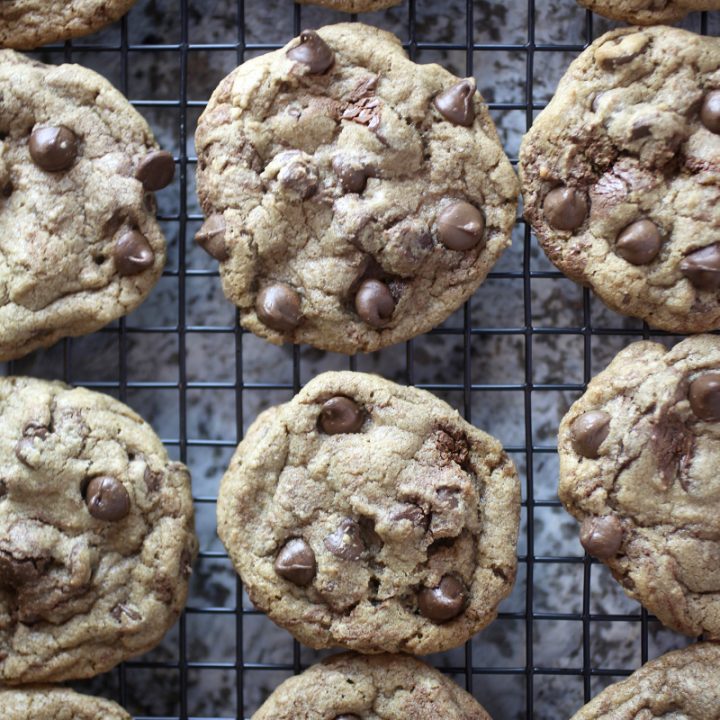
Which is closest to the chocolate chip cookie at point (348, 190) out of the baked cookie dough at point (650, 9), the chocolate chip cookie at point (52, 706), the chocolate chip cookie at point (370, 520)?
the chocolate chip cookie at point (370, 520)

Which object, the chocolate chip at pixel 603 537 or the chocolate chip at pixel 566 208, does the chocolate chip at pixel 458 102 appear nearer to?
the chocolate chip at pixel 566 208

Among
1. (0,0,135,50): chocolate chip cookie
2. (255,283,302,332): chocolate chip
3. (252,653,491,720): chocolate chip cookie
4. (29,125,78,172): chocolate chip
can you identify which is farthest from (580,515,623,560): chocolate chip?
(0,0,135,50): chocolate chip cookie

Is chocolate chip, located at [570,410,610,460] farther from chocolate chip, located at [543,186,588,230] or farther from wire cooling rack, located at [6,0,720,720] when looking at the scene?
chocolate chip, located at [543,186,588,230]

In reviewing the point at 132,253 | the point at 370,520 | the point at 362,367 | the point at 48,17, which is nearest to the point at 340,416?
the point at 370,520

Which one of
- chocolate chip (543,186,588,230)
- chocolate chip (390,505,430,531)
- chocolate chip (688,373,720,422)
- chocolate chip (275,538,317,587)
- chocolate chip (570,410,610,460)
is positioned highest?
chocolate chip (543,186,588,230)

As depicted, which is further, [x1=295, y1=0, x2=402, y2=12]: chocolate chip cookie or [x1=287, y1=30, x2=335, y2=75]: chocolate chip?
[x1=295, y1=0, x2=402, y2=12]: chocolate chip cookie

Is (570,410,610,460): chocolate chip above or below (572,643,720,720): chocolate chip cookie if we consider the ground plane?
above

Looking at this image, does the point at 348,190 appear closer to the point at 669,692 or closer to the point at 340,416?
the point at 340,416

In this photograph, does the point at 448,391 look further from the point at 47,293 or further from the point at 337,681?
the point at 47,293
